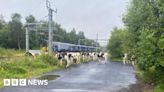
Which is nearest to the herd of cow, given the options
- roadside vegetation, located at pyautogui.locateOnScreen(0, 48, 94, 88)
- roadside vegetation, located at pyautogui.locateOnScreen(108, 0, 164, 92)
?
roadside vegetation, located at pyautogui.locateOnScreen(0, 48, 94, 88)

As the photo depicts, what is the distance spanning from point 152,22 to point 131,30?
11861 mm

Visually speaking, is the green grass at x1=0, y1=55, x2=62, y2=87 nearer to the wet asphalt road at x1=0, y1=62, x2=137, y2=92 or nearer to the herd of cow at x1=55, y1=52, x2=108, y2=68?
the wet asphalt road at x1=0, y1=62, x2=137, y2=92

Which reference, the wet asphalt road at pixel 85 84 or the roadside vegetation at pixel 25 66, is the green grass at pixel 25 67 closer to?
the roadside vegetation at pixel 25 66

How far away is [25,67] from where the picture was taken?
3578cm

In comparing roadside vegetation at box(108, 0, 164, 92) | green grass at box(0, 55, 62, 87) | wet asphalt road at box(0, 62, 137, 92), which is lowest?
wet asphalt road at box(0, 62, 137, 92)

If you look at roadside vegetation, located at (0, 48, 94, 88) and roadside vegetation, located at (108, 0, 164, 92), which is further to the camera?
roadside vegetation, located at (0, 48, 94, 88)

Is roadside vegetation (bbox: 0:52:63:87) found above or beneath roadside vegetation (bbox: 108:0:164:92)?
beneath

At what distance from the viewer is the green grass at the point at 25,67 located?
96.4ft

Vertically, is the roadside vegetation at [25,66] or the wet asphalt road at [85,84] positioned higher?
the roadside vegetation at [25,66]

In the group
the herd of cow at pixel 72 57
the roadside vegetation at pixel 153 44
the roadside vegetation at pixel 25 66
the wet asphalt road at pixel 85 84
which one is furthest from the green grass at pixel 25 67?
the roadside vegetation at pixel 153 44

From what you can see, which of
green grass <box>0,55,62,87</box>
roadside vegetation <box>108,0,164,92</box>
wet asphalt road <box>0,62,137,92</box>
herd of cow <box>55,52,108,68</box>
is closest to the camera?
wet asphalt road <box>0,62,137,92</box>

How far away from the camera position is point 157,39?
70.7 ft

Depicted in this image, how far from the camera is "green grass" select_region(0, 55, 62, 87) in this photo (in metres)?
29.4

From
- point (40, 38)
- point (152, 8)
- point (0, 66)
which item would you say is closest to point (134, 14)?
point (152, 8)
